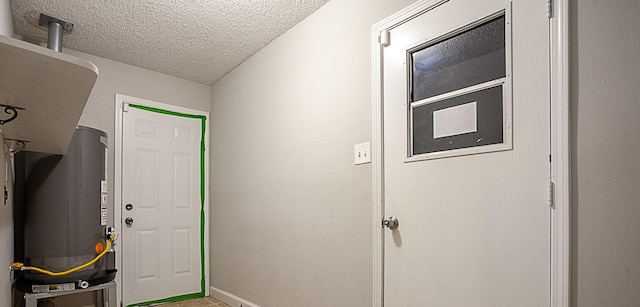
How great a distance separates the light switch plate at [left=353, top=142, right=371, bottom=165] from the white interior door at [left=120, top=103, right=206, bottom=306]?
7.85 feet

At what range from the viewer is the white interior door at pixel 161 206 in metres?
3.51

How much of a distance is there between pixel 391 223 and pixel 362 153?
468 mm

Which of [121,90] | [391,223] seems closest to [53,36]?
[121,90]

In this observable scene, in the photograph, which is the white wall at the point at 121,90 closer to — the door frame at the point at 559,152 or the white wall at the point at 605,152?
the door frame at the point at 559,152

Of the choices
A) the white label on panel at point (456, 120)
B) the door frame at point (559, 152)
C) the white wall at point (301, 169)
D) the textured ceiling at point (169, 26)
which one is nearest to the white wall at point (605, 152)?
the door frame at point (559, 152)

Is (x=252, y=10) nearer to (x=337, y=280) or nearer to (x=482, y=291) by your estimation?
(x=337, y=280)

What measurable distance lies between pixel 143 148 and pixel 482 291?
3323 mm

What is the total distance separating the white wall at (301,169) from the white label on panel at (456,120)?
488 mm

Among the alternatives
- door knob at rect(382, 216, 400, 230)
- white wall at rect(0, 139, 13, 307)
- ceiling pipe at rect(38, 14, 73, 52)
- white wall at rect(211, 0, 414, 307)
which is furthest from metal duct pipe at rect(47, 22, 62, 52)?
door knob at rect(382, 216, 400, 230)

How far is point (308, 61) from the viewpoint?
2736 millimetres

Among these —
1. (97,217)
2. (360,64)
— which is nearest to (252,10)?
(360,64)

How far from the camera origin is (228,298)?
359 centimetres

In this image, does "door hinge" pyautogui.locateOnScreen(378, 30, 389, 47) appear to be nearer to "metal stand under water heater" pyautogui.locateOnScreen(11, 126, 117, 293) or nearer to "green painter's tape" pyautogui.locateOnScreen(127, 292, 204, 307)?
"metal stand under water heater" pyautogui.locateOnScreen(11, 126, 117, 293)

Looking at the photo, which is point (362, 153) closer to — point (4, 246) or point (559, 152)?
point (559, 152)
